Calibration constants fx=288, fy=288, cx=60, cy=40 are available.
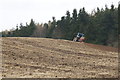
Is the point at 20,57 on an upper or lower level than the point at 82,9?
lower

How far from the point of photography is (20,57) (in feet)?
74.4

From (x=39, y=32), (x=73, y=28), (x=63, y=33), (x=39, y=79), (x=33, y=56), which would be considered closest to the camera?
(x=39, y=79)

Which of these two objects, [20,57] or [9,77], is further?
[20,57]

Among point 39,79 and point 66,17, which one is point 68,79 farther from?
point 66,17

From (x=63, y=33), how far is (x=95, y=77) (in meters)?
54.0

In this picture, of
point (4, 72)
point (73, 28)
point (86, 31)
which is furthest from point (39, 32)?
point (4, 72)

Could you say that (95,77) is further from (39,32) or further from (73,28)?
(39,32)

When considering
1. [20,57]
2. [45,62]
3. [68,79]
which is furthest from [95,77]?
[20,57]

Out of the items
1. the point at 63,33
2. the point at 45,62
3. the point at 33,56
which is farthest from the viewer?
the point at 63,33

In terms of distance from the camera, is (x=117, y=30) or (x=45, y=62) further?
(x=117, y=30)

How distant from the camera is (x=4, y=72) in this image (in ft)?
53.6

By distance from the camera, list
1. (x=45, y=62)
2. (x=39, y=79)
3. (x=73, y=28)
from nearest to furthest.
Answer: (x=39, y=79)
(x=45, y=62)
(x=73, y=28)

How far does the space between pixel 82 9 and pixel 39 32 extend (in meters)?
21.2

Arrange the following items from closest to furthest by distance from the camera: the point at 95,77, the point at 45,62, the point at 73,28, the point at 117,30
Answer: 1. the point at 95,77
2. the point at 45,62
3. the point at 117,30
4. the point at 73,28
